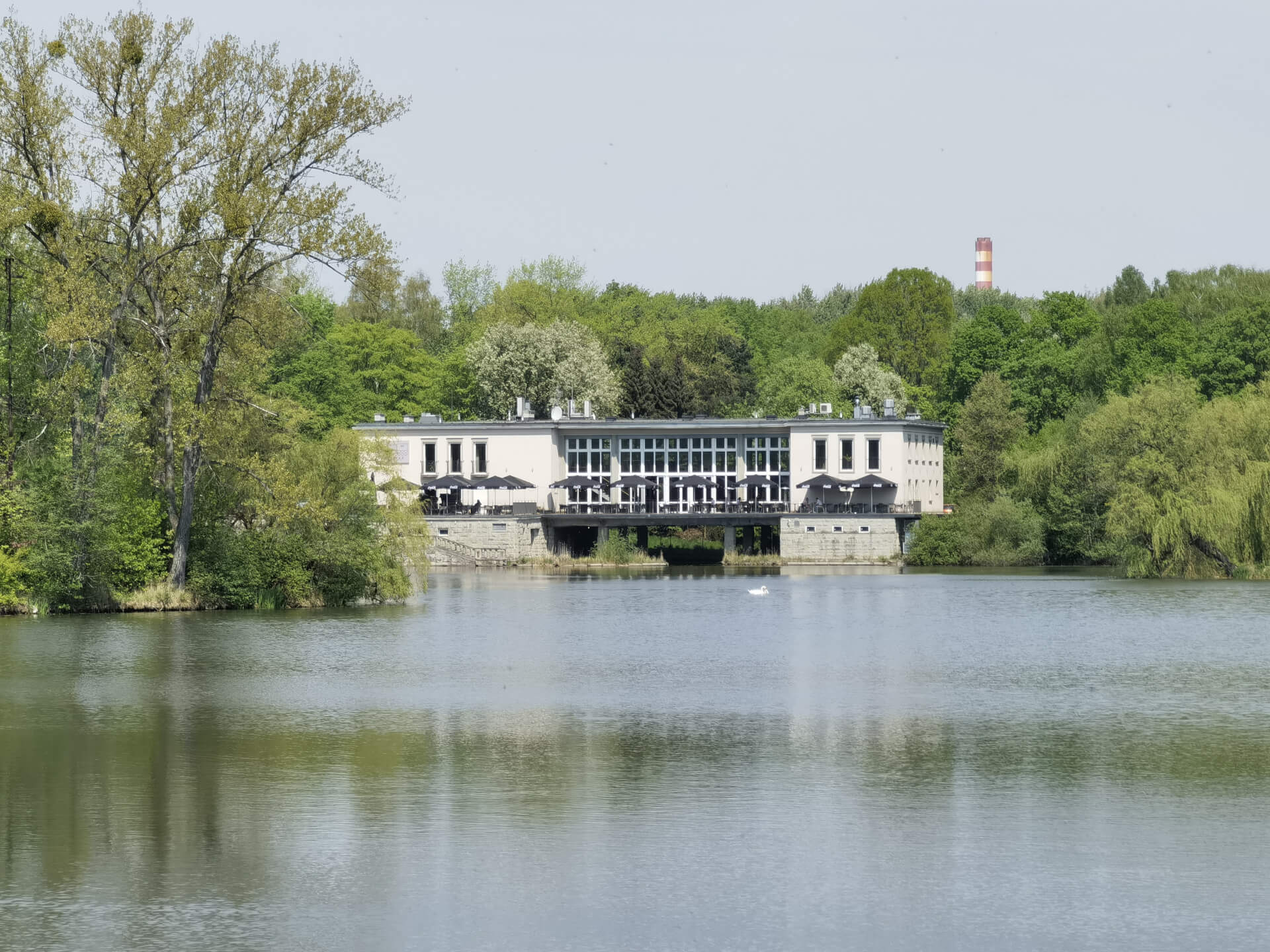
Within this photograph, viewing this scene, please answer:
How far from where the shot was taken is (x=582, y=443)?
91.2m

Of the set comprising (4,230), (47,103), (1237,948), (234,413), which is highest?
(47,103)

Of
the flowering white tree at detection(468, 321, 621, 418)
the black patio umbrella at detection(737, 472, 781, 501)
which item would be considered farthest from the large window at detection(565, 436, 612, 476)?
the black patio umbrella at detection(737, 472, 781, 501)

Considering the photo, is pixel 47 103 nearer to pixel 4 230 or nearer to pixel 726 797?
pixel 4 230

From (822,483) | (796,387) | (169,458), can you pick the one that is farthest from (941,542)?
(169,458)

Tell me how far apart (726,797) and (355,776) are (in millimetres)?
4049

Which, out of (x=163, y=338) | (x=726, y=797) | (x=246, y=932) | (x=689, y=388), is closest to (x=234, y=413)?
(x=163, y=338)

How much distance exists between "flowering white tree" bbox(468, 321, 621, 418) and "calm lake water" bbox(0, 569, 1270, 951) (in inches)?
2378

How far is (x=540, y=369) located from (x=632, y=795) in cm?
7946

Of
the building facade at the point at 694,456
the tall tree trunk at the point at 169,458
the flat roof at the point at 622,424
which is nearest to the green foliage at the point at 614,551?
the building facade at the point at 694,456

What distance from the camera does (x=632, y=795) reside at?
17.4m

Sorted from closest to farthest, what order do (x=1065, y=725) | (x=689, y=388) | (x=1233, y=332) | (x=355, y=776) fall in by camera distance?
1. (x=355, y=776)
2. (x=1065, y=725)
3. (x=1233, y=332)
4. (x=689, y=388)

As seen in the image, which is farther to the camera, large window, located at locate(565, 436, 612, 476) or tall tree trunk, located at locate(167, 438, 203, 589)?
large window, located at locate(565, 436, 612, 476)

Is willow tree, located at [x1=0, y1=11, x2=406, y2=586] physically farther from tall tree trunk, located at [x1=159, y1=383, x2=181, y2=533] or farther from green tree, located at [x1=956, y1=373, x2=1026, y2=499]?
green tree, located at [x1=956, y1=373, x2=1026, y2=499]

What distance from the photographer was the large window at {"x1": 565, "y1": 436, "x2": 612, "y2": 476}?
91.1 m
